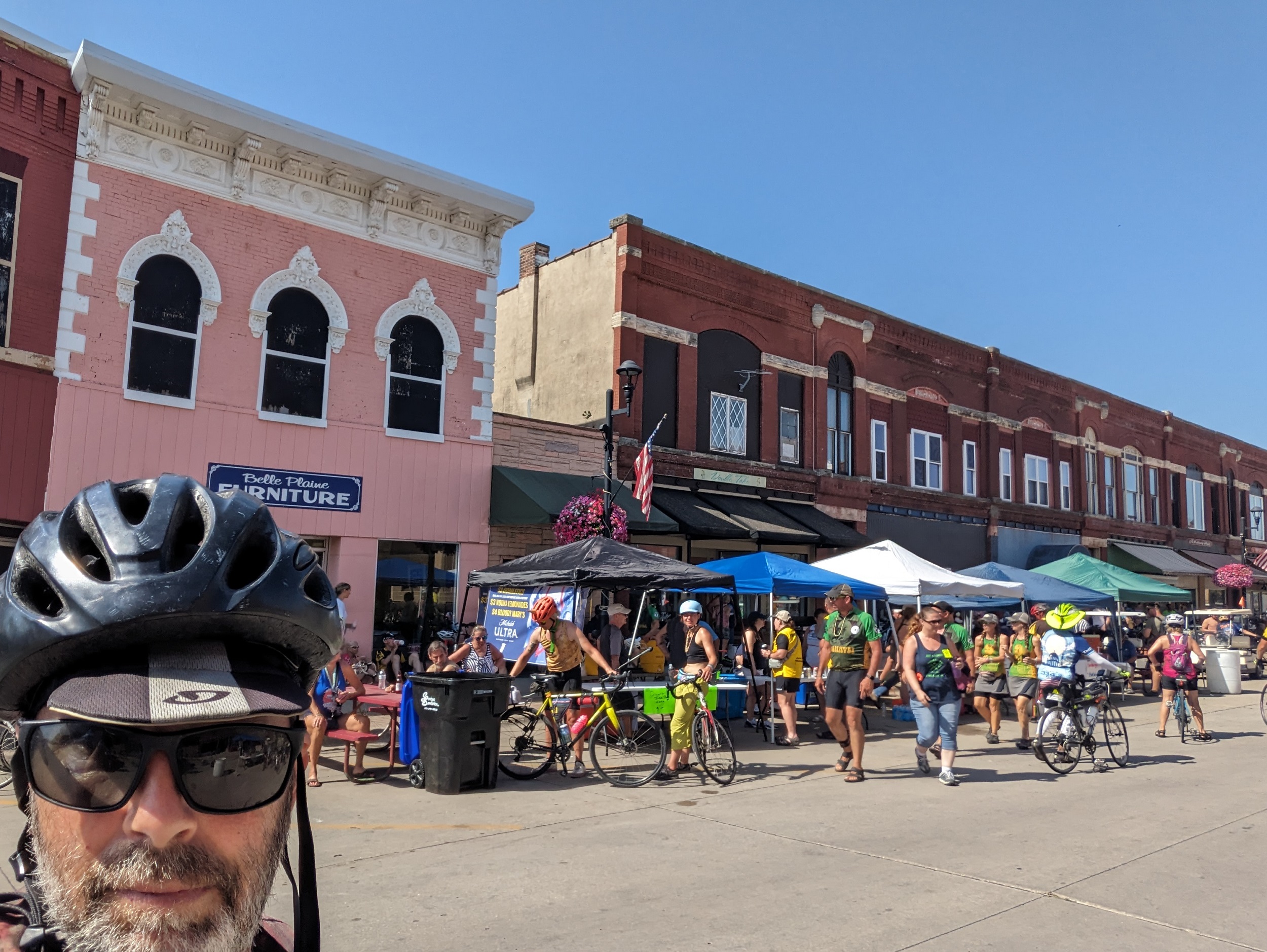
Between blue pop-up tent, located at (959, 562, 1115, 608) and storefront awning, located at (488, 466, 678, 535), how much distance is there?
720 cm

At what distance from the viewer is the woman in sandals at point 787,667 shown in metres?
12.6

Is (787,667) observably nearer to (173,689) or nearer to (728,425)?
(728,425)

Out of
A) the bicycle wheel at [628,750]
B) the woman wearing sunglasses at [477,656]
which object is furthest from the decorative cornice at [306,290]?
the bicycle wheel at [628,750]

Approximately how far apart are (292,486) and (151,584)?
46.2 feet

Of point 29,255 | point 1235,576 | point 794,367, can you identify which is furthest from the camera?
point 1235,576

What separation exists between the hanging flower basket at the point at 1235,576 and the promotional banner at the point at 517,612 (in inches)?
1118

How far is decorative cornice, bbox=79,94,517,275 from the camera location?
13570mm

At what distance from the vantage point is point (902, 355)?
2694cm

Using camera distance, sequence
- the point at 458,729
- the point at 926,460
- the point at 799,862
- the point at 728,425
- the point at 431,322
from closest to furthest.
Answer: the point at 799,862 → the point at 458,729 → the point at 431,322 → the point at 728,425 → the point at 926,460

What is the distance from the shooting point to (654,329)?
68.3ft

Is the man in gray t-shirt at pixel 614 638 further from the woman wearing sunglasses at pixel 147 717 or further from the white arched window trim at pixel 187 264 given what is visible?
the woman wearing sunglasses at pixel 147 717

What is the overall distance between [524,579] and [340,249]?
275 inches

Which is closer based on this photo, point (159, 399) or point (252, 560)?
point (252, 560)

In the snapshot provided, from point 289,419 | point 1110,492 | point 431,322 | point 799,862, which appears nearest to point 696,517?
point 431,322
